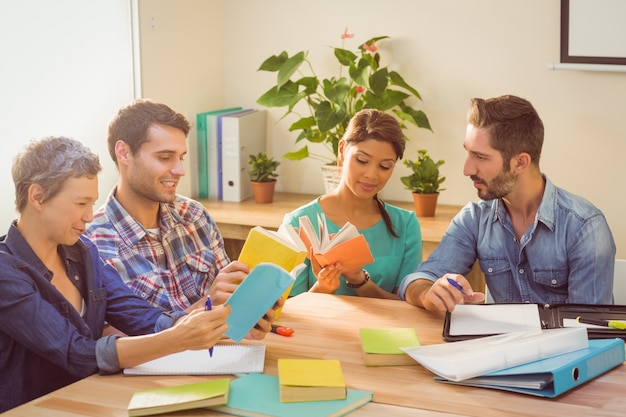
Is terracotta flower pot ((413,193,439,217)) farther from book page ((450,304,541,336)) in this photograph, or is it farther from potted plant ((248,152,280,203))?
book page ((450,304,541,336))

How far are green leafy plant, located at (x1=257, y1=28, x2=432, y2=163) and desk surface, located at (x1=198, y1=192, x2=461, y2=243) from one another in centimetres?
23

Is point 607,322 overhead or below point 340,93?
below

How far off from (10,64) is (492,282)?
1.80 metres

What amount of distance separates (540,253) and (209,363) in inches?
42.2

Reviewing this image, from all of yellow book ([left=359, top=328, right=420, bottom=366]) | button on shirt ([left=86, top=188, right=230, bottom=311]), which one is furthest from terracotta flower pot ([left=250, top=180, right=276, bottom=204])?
yellow book ([left=359, top=328, right=420, bottom=366])

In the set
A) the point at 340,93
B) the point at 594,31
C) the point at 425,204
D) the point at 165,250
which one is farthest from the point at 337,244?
the point at 594,31

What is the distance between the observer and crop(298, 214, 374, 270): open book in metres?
2.44

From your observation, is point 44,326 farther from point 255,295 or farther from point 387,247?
point 387,247

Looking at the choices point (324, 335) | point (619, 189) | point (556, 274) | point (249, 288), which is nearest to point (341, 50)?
point (619, 189)

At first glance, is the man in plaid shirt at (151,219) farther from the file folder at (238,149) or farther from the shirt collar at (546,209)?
the file folder at (238,149)

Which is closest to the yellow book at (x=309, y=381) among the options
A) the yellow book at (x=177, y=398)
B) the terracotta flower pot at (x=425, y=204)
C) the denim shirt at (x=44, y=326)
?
the yellow book at (x=177, y=398)

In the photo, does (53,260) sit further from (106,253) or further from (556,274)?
(556,274)

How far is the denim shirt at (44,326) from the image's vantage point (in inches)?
73.5

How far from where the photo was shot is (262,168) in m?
3.90
